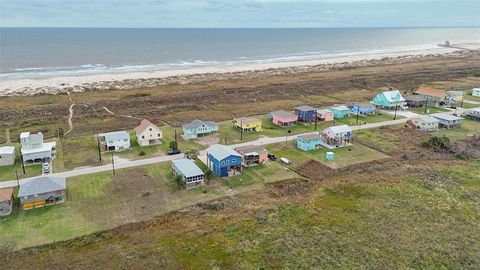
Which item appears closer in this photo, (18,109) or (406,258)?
(406,258)

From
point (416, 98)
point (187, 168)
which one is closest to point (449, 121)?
point (416, 98)

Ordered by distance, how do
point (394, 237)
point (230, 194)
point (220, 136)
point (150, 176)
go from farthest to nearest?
point (220, 136), point (150, 176), point (230, 194), point (394, 237)

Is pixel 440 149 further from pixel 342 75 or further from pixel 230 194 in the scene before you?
pixel 342 75

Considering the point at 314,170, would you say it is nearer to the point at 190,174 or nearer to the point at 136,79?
the point at 190,174

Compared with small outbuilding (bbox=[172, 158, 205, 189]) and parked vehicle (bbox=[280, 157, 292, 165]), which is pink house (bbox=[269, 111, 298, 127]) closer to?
parked vehicle (bbox=[280, 157, 292, 165])

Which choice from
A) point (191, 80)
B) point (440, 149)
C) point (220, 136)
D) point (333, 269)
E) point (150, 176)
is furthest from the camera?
point (191, 80)

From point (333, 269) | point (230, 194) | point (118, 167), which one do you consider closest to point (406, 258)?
point (333, 269)

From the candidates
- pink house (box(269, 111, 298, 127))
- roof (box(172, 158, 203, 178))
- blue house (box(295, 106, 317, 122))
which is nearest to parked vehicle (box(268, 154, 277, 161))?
roof (box(172, 158, 203, 178))
